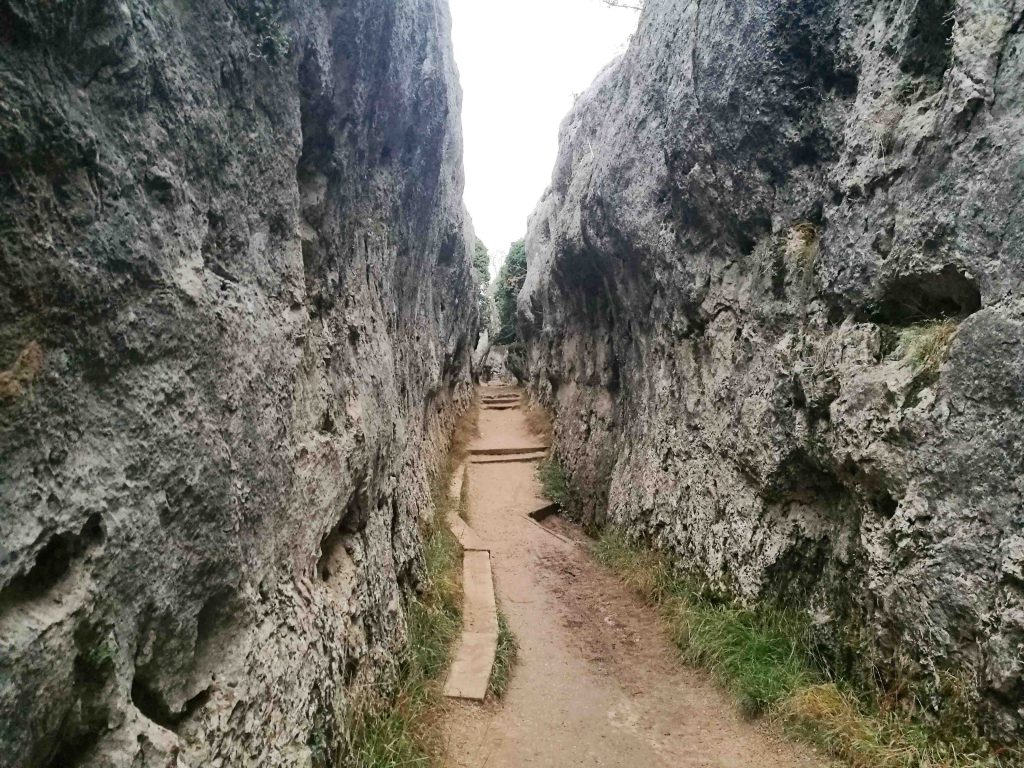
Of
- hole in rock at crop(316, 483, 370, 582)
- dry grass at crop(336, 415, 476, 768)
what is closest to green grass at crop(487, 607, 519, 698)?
dry grass at crop(336, 415, 476, 768)

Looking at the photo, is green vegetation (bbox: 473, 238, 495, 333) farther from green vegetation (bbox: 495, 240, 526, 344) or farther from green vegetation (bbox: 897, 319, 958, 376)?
green vegetation (bbox: 897, 319, 958, 376)

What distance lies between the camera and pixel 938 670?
372cm

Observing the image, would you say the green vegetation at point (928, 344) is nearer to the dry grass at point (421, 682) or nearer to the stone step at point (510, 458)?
the dry grass at point (421, 682)

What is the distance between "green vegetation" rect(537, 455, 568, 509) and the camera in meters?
12.3

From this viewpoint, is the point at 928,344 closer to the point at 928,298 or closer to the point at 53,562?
the point at 928,298

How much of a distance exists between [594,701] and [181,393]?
448cm

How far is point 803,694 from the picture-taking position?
4.49 meters

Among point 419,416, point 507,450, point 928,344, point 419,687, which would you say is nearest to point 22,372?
point 419,687

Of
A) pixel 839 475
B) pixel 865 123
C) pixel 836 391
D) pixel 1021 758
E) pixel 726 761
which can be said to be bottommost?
pixel 726 761

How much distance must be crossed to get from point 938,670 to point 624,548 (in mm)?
4817

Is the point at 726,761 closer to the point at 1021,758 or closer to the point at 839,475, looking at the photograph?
the point at 1021,758

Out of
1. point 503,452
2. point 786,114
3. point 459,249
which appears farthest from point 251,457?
point 503,452

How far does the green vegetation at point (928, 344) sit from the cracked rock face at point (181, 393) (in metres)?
3.86

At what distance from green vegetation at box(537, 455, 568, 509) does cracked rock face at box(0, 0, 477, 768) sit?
297 inches
